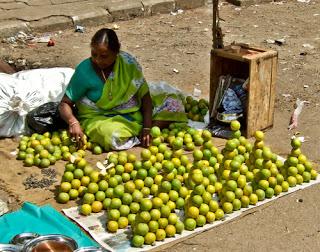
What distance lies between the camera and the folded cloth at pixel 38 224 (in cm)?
409

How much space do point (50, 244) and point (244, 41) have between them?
6.10 m

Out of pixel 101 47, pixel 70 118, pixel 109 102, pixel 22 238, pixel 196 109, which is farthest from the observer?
pixel 196 109

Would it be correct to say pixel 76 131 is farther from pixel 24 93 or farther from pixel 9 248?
pixel 9 248

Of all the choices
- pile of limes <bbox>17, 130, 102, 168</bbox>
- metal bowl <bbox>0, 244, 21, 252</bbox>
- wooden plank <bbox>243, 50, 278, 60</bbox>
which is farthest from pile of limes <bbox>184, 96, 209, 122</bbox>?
metal bowl <bbox>0, 244, 21, 252</bbox>

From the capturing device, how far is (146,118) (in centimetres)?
565

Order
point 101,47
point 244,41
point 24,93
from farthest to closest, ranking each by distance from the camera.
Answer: point 244,41
point 24,93
point 101,47

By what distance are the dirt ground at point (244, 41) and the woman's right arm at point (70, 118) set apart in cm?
27

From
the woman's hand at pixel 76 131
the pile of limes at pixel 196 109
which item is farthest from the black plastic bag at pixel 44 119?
the pile of limes at pixel 196 109

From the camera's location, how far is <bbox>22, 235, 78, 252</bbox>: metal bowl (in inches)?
137

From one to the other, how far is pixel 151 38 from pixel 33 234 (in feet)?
18.6

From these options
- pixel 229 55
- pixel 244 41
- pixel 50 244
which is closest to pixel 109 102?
pixel 229 55

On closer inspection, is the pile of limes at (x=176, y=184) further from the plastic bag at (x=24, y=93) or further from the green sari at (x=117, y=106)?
the plastic bag at (x=24, y=93)

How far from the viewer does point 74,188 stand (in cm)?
466

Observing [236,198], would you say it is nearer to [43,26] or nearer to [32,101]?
[32,101]
